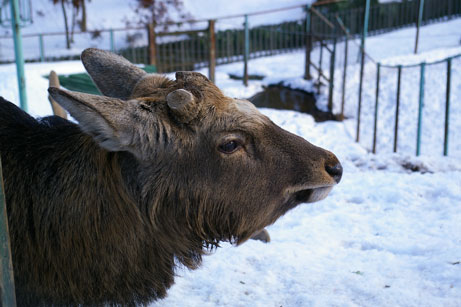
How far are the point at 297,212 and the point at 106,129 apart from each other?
3773mm

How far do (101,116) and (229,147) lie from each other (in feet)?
2.39

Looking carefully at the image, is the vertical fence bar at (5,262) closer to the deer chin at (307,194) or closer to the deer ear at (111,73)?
the deer ear at (111,73)

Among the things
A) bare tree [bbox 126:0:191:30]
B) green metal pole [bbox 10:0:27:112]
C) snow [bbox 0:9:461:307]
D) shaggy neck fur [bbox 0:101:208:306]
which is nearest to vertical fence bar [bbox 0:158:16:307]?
shaggy neck fur [bbox 0:101:208:306]

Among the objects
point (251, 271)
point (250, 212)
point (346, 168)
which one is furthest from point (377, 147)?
point (250, 212)

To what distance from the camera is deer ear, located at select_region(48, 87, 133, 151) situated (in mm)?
2168

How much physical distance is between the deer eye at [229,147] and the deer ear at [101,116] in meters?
0.51

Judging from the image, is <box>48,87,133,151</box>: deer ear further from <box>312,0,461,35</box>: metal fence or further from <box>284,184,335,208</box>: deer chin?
<box>312,0,461,35</box>: metal fence

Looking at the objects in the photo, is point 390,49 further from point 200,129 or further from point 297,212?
point 200,129

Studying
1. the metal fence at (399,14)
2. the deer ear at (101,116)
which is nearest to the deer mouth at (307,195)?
the deer ear at (101,116)

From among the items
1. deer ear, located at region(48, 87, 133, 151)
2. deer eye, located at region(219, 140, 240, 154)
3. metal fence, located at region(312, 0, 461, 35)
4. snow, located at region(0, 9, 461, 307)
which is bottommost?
snow, located at region(0, 9, 461, 307)

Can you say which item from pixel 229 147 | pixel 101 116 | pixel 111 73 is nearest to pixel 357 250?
pixel 229 147

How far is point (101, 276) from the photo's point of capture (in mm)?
2553

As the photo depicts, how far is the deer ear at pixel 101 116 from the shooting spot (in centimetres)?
217

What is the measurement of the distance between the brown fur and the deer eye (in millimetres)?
16
